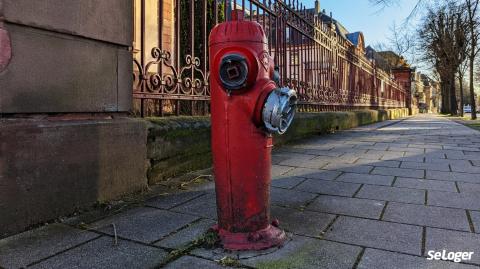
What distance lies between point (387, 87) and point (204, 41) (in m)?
21.2

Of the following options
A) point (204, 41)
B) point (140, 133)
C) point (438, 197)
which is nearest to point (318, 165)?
point (438, 197)

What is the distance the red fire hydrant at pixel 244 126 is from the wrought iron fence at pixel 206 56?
90 cm

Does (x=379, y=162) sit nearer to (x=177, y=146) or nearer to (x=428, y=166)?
(x=428, y=166)

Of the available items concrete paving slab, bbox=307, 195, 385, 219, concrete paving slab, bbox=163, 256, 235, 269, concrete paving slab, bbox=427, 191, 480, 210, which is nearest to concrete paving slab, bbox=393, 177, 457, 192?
concrete paving slab, bbox=427, 191, 480, 210

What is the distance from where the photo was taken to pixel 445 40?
2773cm

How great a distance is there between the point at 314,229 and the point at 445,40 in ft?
100

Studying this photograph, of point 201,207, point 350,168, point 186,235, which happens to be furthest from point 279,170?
point 186,235

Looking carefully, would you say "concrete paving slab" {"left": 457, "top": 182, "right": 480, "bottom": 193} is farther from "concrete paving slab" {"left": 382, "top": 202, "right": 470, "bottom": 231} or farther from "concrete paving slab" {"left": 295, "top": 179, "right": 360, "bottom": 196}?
"concrete paving slab" {"left": 295, "top": 179, "right": 360, "bottom": 196}

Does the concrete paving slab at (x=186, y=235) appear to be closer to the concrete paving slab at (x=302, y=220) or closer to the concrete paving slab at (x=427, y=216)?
the concrete paving slab at (x=302, y=220)

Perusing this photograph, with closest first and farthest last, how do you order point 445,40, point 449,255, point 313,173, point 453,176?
point 449,255 < point 453,176 < point 313,173 < point 445,40

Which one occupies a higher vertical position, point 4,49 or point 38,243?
point 4,49

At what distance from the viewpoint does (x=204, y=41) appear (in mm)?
4246

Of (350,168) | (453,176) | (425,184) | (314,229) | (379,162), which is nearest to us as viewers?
(314,229)

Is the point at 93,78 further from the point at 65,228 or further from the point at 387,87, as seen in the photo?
the point at 387,87
